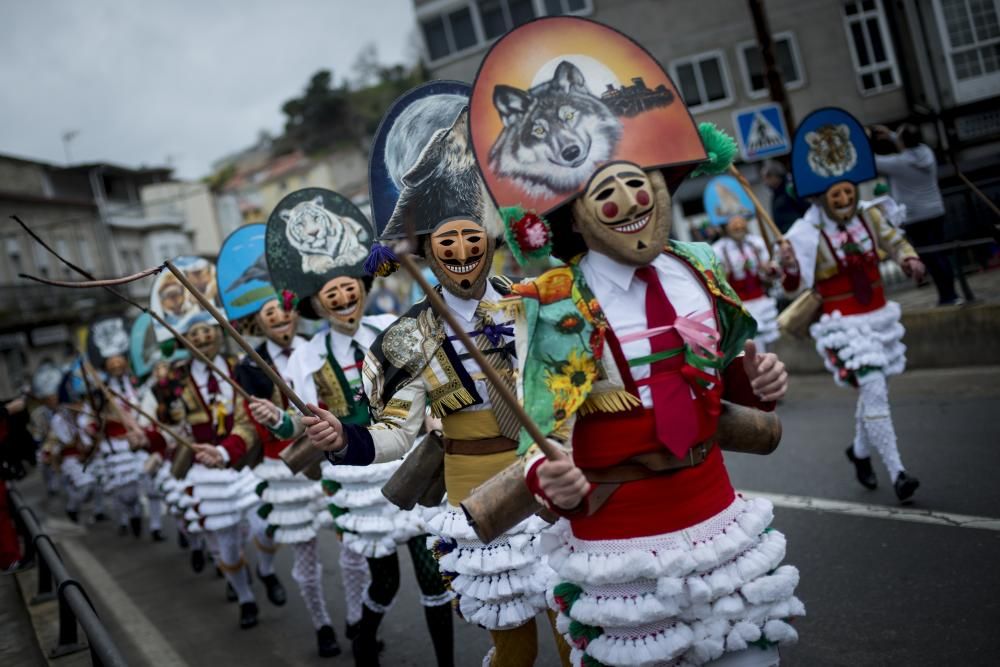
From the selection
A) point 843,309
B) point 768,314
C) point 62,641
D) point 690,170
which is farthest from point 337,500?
point 768,314

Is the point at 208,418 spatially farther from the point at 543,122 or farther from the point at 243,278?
the point at 543,122

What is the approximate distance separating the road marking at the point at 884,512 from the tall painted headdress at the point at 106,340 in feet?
29.9

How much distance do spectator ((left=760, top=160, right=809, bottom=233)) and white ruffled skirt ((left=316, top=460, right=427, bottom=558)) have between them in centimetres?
712

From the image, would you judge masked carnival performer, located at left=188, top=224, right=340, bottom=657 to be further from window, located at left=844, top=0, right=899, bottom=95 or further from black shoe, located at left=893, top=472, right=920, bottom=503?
window, located at left=844, top=0, right=899, bottom=95

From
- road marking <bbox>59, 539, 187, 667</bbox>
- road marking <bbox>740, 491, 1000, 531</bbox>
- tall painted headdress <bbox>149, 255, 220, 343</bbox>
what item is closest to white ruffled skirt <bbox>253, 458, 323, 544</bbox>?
road marking <bbox>59, 539, 187, 667</bbox>

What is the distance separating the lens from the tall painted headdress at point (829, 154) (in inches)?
269

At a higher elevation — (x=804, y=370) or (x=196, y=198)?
(x=196, y=198)

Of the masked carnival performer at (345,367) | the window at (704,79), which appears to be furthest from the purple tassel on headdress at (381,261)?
the window at (704,79)

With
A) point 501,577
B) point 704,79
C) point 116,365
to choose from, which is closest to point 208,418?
point 116,365

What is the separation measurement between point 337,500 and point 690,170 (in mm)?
3361

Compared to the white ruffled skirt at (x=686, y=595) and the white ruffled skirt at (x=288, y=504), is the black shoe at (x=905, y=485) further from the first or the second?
the white ruffled skirt at (x=288, y=504)

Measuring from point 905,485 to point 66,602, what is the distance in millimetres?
5062

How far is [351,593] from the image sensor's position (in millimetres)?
6293

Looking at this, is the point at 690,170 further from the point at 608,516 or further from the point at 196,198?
the point at 196,198
